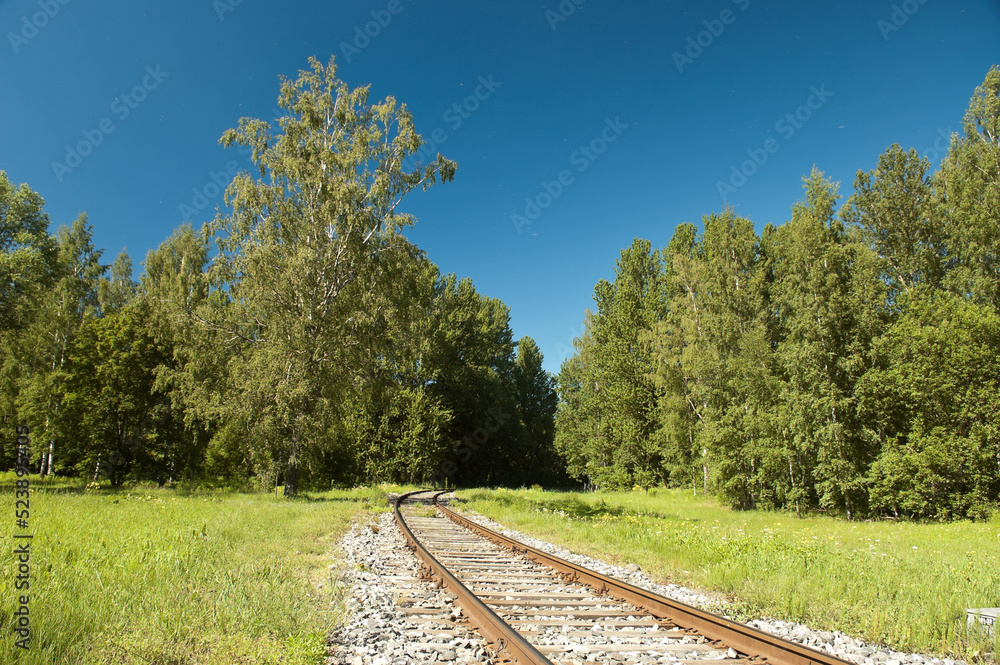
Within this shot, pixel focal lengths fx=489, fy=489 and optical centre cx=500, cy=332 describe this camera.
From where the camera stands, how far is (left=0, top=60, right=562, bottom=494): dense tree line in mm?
19094

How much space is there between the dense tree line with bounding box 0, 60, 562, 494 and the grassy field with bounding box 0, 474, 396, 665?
A: 11.0 m

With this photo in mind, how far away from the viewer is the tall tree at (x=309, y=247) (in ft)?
61.4

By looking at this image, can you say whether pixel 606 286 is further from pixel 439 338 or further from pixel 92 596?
pixel 92 596

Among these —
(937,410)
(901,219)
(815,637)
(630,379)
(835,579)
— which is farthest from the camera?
(630,379)

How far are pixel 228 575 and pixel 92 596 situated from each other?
4.03ft

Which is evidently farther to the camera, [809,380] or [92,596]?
[809,380]

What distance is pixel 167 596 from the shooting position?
4379 mm

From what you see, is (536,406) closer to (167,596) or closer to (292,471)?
(292,471)

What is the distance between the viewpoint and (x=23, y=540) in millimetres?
6043

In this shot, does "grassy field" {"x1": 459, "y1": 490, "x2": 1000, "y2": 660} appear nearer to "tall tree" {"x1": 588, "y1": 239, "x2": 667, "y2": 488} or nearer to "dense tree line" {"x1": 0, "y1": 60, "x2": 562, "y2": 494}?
"dense tree line" {"x1": 0, "y1": 60, "x2": 562, "y2": 494}

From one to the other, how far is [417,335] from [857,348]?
62.5 ft

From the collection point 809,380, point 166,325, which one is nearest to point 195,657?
point 809,380

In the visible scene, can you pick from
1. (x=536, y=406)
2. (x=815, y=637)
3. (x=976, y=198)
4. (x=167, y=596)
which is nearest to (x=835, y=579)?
(x=815, y=637)

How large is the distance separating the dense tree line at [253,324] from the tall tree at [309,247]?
2.3 inches
